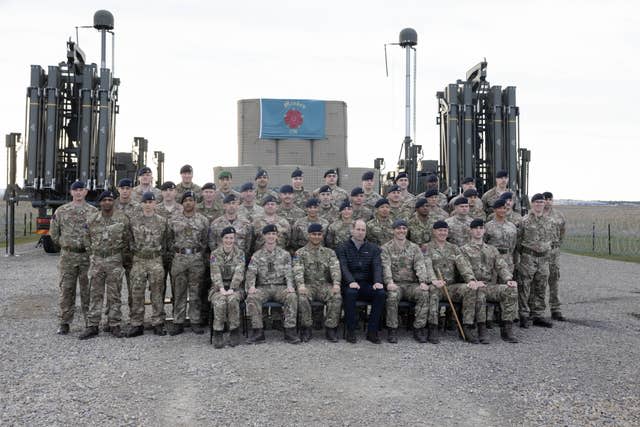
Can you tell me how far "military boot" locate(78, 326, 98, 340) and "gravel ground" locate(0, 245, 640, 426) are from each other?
15 centimetres

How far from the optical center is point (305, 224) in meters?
6.73

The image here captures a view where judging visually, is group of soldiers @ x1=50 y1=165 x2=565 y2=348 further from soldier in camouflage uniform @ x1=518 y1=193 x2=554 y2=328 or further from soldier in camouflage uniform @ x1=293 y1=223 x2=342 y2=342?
soldier in camouflage uniform @ x1=518 y1=193 x2=554 y2=328

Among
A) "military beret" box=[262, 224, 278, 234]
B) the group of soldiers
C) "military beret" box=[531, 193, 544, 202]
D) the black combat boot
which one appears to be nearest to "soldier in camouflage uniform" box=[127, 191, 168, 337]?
the group of soldiers

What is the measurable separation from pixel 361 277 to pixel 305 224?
3.44 feet

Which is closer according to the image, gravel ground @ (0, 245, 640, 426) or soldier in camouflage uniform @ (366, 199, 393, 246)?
gravel ground @ (0, 245, 640, 426)

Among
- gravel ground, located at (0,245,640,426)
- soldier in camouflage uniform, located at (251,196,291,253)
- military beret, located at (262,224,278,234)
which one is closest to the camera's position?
gravel ground, located at (0,245,640,426)

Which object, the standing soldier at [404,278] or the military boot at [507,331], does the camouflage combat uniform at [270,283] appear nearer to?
the standing soldier at [404,278]

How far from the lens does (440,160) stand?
462 inches

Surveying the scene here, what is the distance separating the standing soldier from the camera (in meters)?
5.90

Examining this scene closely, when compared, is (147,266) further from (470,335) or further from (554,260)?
(554,260)

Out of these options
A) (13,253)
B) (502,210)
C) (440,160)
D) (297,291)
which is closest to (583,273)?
(440,160)

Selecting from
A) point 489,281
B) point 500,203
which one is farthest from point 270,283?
point 500,203

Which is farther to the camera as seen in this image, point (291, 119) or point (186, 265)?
point (291, 119)

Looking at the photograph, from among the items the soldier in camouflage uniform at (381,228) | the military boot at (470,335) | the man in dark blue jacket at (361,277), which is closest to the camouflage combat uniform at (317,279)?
the man in dark blue jacket at (361,277)
